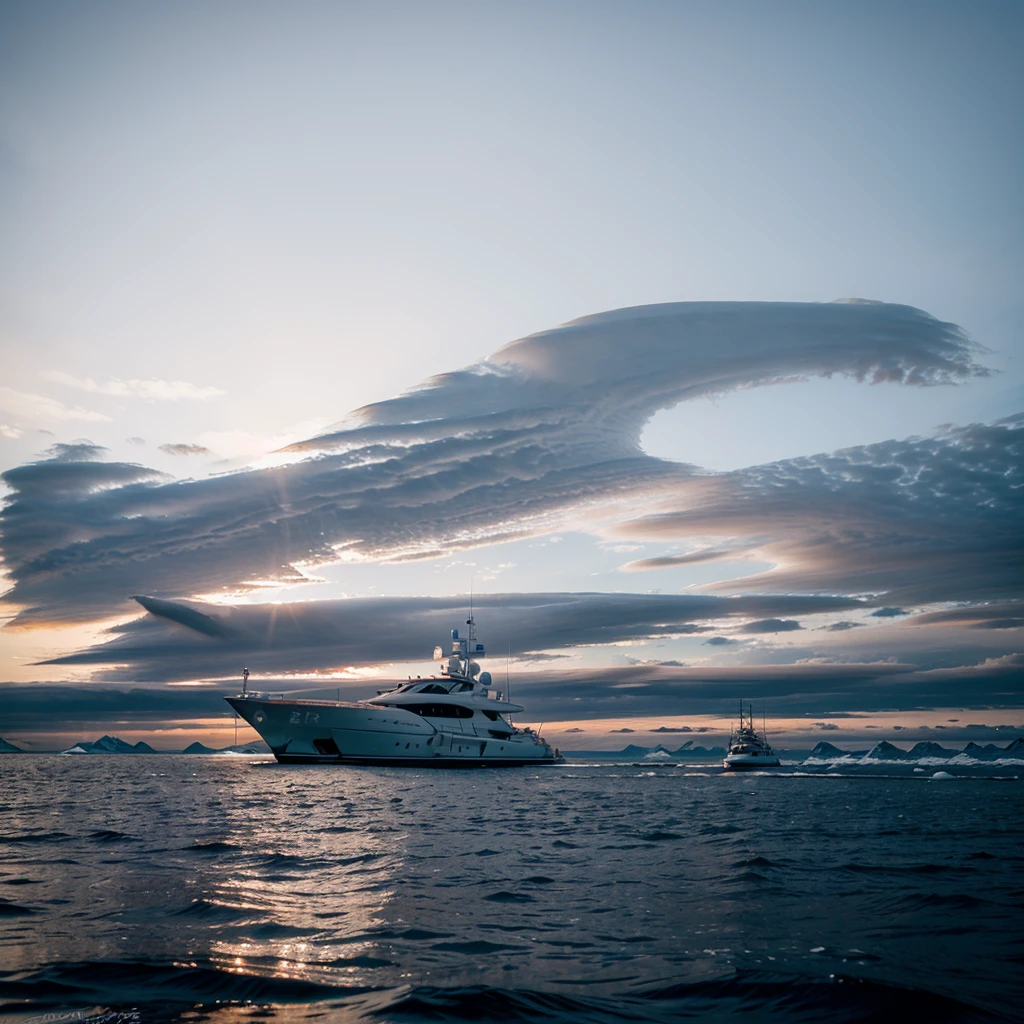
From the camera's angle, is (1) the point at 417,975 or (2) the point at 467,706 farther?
(2) the point at 467,706

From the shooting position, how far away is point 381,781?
47.4 m

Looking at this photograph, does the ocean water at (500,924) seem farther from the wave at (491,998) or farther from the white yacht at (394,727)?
the white yacht at (394,727)

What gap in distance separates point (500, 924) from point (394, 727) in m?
54.1

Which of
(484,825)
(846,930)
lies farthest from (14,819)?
(846,930)

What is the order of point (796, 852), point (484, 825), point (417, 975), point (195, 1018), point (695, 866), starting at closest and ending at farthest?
1. point (195, 1018)
2. point (417, 975)
3. point (695, 866)
4. point (796, 852)
5. point (484, 825)

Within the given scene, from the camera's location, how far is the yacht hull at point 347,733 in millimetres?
61469

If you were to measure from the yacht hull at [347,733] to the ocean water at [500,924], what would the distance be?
38.2 meters

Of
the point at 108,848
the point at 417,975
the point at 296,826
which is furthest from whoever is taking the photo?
the point at 296,826

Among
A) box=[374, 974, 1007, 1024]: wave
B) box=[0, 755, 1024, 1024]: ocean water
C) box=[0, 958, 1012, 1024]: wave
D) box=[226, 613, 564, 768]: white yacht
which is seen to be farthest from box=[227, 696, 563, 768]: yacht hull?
box=[374, 974, 1007, 1024]: wave

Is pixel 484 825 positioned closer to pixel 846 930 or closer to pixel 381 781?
pixel 846 930

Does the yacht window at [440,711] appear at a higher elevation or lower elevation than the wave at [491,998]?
lower

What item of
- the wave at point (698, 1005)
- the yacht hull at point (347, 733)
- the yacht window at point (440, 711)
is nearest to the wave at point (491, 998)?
the wave at point (698, 1005)

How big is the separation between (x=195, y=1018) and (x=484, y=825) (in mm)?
19528

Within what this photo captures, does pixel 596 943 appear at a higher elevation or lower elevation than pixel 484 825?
higher
